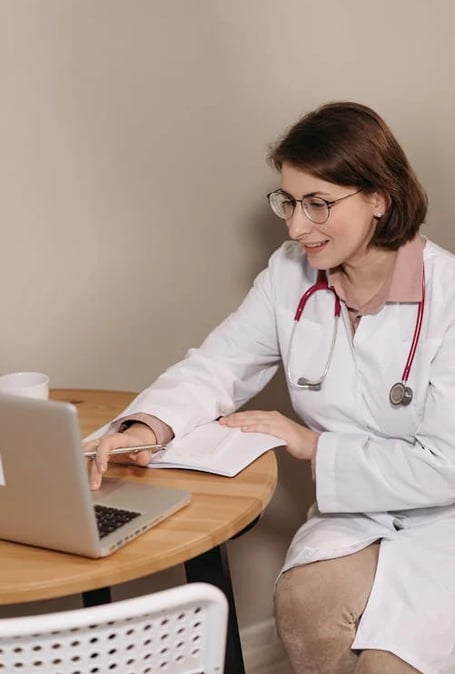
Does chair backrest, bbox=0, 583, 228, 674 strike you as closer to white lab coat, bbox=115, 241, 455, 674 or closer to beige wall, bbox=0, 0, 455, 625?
white lab coat, bbox=115, 241, 455, 674

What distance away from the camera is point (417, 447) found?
5.77ft

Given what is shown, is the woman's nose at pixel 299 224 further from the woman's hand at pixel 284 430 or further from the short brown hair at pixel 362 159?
the woman's hand at pixel 284 430

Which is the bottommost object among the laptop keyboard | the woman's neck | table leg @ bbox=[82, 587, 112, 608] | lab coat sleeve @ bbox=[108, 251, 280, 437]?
table leg @ bbox=[82, 587, 112, 608]

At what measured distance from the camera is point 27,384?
1896 mm

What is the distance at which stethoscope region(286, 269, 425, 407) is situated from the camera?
1.82 metres

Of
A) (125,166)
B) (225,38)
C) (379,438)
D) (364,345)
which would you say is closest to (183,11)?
(225,38)

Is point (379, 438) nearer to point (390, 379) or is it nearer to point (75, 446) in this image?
point (390, 379)

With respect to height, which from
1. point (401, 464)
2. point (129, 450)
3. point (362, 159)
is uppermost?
point (362, 159)

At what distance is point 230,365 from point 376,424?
328mm

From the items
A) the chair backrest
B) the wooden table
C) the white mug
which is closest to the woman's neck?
the wooden table

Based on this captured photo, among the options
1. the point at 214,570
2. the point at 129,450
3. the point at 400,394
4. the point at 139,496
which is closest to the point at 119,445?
the point at 129,450

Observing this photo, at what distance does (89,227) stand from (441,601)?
3.54ft

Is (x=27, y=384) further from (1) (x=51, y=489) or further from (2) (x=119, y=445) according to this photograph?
(1) (x=51, y=489)

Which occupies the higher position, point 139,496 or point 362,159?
point 362,159
